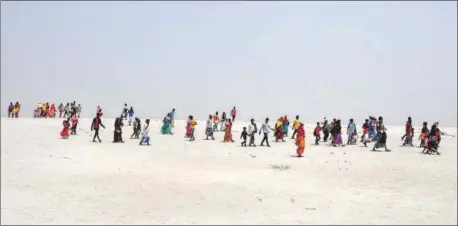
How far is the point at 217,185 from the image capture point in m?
17.2

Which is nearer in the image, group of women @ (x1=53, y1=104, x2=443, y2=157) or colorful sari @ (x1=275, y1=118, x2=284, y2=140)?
group of women @ (x1=53, y1=104, x2=443, y2=157)

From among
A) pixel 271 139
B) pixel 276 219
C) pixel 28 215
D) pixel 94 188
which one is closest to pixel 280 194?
pixel 276 219

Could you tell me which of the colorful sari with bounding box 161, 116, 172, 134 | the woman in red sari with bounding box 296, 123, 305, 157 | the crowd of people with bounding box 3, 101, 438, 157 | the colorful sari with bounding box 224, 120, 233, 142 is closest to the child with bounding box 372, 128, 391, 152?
the crowd of people with bounding box 3, 101, 438, 157

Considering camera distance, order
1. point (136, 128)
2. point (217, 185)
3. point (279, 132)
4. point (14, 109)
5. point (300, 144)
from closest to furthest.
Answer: point (217, 185), point (300, 144), point (136, 128), point (279, 132), point (14, 109)

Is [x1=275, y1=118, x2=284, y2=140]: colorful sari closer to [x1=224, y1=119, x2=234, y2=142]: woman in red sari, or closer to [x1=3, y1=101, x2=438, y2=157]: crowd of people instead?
[x1=3, y1=101, x2=438, y2=157]: crowd of people

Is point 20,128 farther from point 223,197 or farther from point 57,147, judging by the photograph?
point 223,197

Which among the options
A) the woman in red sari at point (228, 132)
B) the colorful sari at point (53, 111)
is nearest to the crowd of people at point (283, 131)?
the woman in red sari at point (228, 132)

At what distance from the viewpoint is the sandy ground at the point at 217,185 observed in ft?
44.3

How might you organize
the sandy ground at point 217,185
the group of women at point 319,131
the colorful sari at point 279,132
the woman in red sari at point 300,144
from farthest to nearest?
1. the colorful sari at point 279,132
2. the group of women at point 319,131
3. the woman in red sari at point 300,144
4. the sandy ground at point 217,185

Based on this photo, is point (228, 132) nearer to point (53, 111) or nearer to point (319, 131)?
point (319, 131)

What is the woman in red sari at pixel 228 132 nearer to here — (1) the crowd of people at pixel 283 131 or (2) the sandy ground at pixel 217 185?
(1) the crowd of people at pixel 283 131

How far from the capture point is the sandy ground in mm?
13516

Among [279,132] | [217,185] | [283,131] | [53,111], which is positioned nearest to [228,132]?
[279,132]

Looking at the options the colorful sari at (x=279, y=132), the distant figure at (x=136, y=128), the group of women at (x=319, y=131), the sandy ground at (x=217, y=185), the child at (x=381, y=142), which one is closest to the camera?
the sandy ground at (x=217, y=185)
